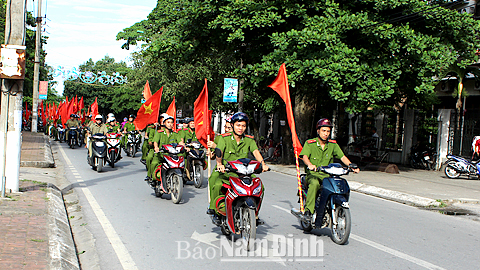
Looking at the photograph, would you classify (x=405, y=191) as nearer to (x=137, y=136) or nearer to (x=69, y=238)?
(x=69, y=238)

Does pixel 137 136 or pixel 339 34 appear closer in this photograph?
pixel 339 34

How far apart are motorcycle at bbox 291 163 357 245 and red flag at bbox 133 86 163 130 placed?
655 cm

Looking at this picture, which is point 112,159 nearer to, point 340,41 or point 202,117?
point 202,117

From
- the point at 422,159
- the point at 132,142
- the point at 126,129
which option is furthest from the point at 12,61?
the point at 422,159

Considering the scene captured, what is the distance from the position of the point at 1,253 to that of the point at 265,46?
14.5 meters

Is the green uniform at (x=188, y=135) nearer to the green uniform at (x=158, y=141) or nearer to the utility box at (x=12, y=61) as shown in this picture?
the green uniform at (x=158, y=141)

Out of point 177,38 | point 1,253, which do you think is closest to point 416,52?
point 177,38

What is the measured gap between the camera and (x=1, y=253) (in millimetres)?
4949

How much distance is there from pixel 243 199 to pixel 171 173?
385 cm

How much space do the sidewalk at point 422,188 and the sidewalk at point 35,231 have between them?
25.5 feet

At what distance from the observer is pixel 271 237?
261 inches

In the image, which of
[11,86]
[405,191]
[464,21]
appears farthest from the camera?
[464,21]

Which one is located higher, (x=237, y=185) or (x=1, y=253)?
(x=237, y=185)

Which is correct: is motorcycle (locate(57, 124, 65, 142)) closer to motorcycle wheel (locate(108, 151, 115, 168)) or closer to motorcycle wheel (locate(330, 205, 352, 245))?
motorcycle wheel (locate(108, 151, 115, 168))
